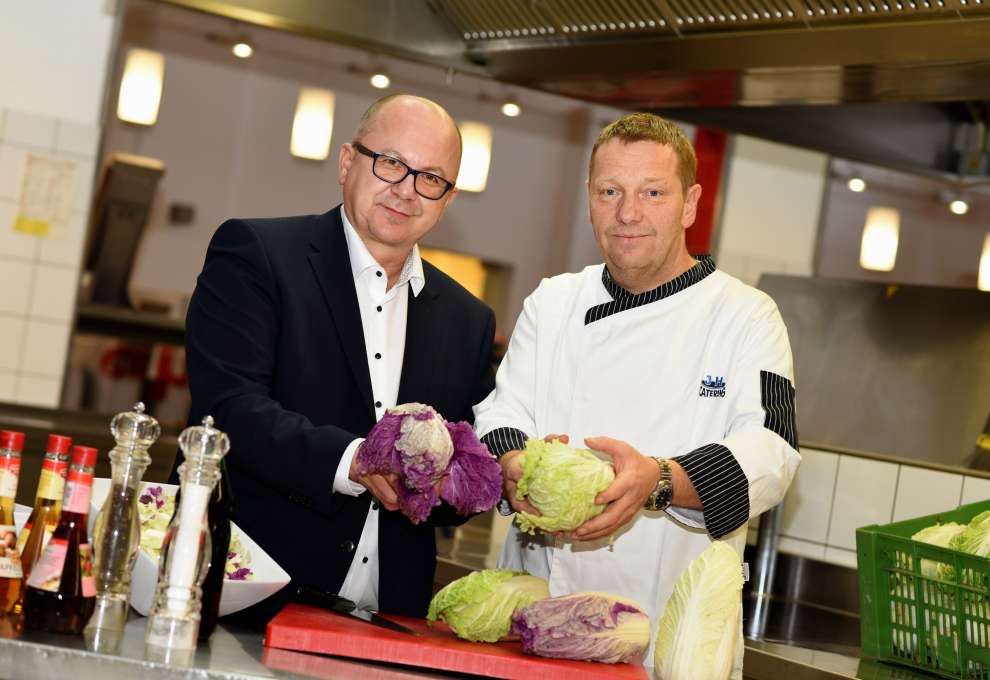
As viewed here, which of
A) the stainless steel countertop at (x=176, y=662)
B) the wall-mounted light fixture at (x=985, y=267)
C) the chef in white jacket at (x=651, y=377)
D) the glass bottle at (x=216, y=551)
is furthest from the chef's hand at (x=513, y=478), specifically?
the wall-mounted light fixture at (x=985, y=267)

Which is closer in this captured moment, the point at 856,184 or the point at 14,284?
the point at 14,284

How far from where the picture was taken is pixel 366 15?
10.2ft

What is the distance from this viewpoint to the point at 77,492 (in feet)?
5.44

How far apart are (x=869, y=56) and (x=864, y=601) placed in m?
1.11

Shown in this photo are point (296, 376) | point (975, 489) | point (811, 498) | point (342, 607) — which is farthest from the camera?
point (811, 498)

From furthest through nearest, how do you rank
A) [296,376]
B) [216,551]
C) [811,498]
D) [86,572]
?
[811,498], [296,376], [216,551], [86,572]

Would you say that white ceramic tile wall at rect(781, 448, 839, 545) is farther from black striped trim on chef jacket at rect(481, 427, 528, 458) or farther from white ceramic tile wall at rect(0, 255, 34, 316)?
white ceramic tile wall at rect(0, 255, 34, 316)

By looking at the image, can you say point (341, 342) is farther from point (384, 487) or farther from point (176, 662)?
point (176, 662)

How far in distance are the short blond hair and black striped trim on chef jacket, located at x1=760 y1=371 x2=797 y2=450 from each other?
0.39m

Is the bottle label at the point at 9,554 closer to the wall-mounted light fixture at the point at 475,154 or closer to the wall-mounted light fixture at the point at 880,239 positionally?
the wall-mounted light fixture at the point at 880,239

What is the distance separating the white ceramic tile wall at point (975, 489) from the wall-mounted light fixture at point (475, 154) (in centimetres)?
711

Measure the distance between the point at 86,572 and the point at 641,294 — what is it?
119 cm

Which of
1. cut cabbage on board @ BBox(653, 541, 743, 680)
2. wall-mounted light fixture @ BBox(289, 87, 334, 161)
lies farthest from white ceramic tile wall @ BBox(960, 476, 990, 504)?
wall-mounted light fixture @ BBox(289, 87, 334, 161)

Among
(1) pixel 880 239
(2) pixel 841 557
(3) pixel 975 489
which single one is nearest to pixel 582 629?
(3) pixel 975 489
